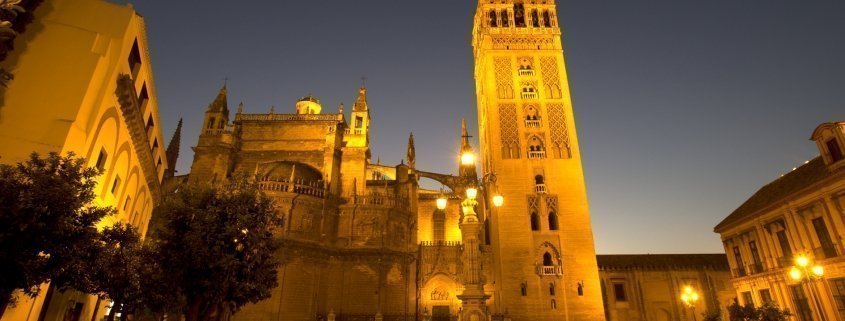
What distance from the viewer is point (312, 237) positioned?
98.8ft

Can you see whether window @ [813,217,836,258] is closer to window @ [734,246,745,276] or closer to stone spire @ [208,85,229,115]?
window @ [734,246,745,276]

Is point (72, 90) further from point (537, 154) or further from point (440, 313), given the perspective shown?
point (537, 154)

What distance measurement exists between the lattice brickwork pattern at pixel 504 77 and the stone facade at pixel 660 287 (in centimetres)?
1865

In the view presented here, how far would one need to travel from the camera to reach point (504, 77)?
36500 millimetres

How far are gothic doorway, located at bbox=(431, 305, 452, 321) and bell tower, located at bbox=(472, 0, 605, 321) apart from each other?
3827mm

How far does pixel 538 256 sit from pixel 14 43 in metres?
28.7

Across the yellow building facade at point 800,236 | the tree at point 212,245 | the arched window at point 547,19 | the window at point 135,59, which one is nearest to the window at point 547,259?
the yellow building facade at point 800,236

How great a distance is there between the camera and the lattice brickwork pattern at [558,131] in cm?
3353

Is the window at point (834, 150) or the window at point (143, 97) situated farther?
the window at point (834, 150)

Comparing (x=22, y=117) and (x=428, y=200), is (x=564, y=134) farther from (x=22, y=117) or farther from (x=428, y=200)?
(x=22, y=117)

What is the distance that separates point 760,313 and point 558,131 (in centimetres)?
1767

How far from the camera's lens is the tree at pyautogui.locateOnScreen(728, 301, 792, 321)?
19.9 metres

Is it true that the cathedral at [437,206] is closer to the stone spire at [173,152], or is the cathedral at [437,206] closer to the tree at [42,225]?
the stone spire at [173,152]

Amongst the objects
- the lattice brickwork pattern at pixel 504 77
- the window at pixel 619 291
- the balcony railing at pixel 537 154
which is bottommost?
the window at pixel 619 291
